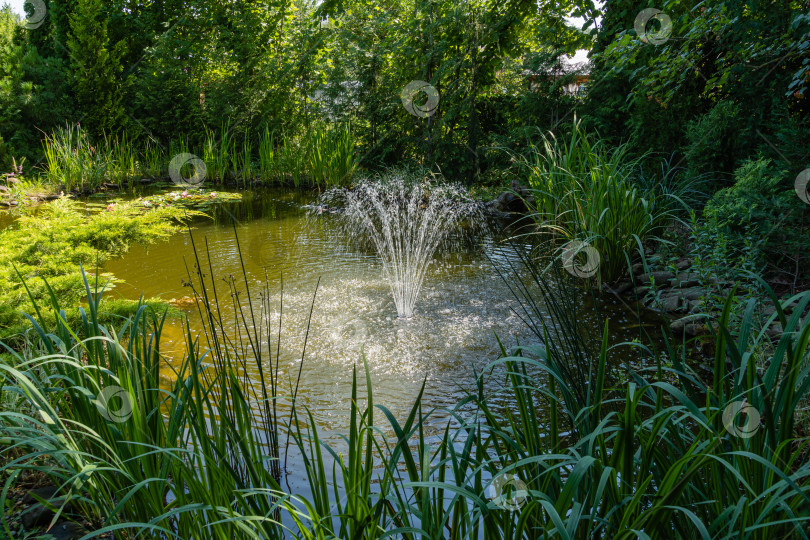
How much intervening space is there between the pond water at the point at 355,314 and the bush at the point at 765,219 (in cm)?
86

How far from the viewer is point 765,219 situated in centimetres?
335

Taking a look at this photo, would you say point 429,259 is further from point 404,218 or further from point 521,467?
point 521,467

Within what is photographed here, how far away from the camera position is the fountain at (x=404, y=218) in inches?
195

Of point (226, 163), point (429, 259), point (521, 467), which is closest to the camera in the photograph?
point (521, 467)

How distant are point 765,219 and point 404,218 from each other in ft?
15.3

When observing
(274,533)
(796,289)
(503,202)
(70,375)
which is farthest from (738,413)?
(503,202)

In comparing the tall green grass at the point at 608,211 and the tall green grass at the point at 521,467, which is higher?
the tall green grass at the point at 608,211

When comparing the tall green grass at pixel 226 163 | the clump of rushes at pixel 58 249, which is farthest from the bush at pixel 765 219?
the tall green grass at pixel 226 163

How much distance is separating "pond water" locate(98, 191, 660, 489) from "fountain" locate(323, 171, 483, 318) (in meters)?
0.14

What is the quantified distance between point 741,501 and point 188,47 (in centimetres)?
1522

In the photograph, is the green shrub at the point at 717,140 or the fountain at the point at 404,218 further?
the fountain at the point at 404,218

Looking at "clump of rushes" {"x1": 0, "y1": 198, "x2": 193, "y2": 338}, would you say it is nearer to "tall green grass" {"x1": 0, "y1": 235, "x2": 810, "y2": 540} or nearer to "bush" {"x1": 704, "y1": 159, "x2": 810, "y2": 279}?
"tall green grass" {"x1": 0, "y1": 235, "x2": 810, "y2": 540}

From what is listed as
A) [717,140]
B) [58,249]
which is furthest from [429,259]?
[58,249]

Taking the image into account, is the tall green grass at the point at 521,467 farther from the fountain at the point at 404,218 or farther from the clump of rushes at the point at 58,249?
the fountain at the point at 404,218
